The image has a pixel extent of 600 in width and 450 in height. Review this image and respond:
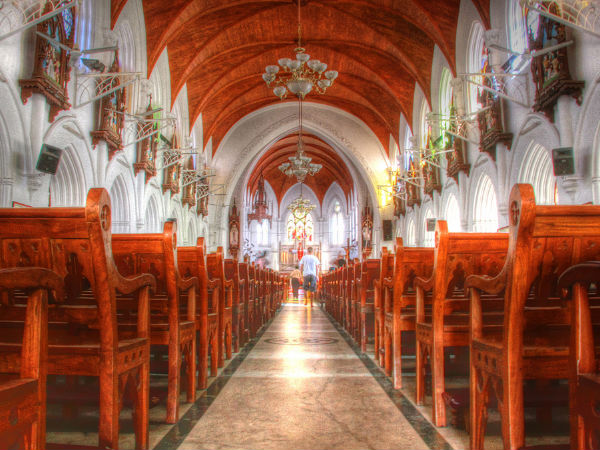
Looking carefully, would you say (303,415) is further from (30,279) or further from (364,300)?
(364,300)

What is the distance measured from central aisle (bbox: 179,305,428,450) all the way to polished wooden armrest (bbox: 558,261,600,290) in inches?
47.3

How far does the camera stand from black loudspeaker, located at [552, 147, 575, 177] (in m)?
6.39

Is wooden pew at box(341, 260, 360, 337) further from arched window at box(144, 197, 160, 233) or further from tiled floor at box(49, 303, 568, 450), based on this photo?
arched window at box(144, 197, 160, 233)

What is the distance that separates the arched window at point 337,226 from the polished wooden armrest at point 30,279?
1193 inches

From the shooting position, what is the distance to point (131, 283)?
6.17 feet

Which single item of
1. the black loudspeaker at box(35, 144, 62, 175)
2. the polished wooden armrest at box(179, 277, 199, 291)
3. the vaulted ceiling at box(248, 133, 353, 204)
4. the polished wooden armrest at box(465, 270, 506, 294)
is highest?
the vaulted ceiling at box(248, 133, 353, 204)

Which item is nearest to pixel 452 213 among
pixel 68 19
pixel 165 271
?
pixel 68 19

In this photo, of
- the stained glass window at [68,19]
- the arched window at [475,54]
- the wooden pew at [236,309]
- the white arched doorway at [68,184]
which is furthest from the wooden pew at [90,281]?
the arched window at [475,54]

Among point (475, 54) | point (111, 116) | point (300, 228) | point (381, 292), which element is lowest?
point (381, 292)

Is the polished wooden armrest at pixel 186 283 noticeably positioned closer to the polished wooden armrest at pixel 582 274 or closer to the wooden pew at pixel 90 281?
the wooden pew at pixel 90 281

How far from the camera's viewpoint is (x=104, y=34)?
29.2ft

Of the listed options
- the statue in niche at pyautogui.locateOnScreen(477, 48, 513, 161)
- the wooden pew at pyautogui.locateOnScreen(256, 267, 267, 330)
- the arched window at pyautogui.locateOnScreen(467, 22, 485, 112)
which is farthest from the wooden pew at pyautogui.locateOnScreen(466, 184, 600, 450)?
the arched window at pyautogui.locateOnScreen(467, 22, 485, 112)

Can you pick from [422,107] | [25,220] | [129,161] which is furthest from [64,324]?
[422,107]

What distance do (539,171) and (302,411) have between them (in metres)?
7.51
